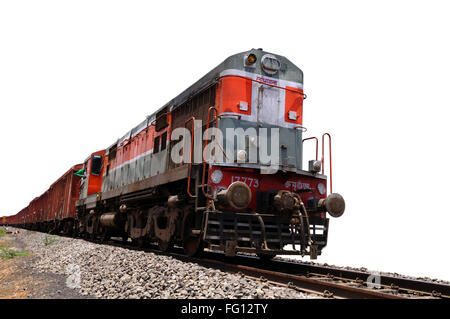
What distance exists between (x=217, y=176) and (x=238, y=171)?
447 mm

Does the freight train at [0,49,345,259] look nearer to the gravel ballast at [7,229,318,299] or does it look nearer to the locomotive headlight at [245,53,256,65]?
the locomotive headlight at [245,53,256,65]

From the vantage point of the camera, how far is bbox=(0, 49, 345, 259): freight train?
21.3 feet

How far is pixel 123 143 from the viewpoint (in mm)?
12820

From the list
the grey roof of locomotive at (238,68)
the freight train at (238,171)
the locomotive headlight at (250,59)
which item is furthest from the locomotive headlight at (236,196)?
the locomotive headlight at (250,59)

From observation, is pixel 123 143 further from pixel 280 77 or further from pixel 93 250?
pixel 280 77

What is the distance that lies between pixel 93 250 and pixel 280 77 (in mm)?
5714

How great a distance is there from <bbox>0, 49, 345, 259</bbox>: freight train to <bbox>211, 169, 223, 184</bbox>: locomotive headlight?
2 cm

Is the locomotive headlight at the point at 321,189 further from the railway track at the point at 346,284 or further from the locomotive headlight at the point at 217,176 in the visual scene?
the locomotive headlight at the point at 217,176

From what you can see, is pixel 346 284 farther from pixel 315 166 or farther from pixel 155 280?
pixel 155 280

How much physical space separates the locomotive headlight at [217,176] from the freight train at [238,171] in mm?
18

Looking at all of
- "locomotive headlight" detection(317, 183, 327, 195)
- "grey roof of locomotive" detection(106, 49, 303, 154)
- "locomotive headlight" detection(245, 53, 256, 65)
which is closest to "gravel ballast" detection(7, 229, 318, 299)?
"locomotive headlight" detection(317, 183, 327, 195)

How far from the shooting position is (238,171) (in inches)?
270

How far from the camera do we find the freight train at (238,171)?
6.50m
